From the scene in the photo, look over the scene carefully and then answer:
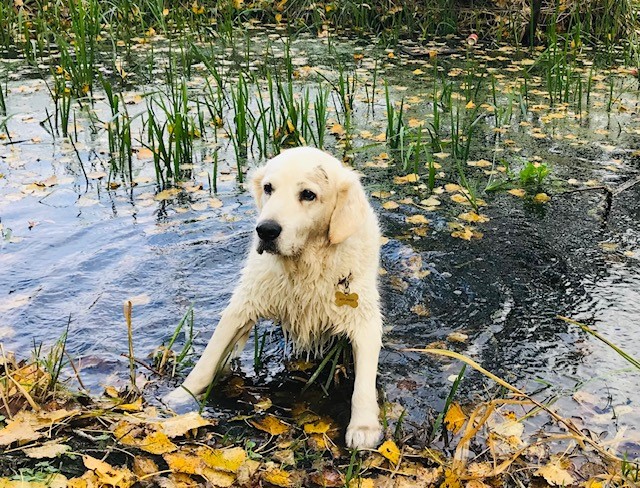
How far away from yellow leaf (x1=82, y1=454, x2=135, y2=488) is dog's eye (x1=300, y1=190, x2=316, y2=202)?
145 cm

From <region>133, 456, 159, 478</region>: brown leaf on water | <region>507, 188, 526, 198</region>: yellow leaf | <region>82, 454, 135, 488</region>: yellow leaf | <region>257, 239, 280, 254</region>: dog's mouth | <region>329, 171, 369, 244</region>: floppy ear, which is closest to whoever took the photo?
<region>82, 454, 135, 488</region>: yellow leaf

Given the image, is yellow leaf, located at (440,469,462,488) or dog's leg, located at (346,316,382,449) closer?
yellow leaf, located at (440,469,462,488)

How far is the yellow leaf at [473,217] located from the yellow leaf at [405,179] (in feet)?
2.35

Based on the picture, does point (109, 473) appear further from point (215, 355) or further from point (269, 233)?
point (269, 233)

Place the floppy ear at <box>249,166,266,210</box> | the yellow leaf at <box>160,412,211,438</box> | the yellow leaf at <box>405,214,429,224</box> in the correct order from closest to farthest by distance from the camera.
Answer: the yellow leaf at <box>160,412,211,438</box> → the floppy ear at <box>249,166,266,210</box> → the yellow leaf at <box>405,214,429,224</box>

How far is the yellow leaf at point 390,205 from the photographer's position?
562cm

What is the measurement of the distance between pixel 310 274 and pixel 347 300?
0.75 feet

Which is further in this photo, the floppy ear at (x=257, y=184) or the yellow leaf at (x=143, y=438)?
the floppy ear at (x=257, y=184)

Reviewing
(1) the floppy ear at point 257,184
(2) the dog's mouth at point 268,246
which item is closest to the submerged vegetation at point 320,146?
(2) the dog's mouth at point 268,246

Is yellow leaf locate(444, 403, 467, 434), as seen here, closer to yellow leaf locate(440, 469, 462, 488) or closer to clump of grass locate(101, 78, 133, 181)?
yellow leaf locate(440, 469, 462, 488)

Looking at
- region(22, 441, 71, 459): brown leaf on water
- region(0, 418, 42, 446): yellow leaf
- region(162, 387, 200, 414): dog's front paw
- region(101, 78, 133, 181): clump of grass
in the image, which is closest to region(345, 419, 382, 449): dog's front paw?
region(162, 387, 200, 414): dog's front paw

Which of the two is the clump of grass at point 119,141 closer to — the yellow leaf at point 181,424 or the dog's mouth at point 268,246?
the dog's mouth at point 268,246

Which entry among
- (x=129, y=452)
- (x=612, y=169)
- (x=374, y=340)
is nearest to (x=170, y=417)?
(x=129, y=452)

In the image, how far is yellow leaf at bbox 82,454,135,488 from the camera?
8.48ft
